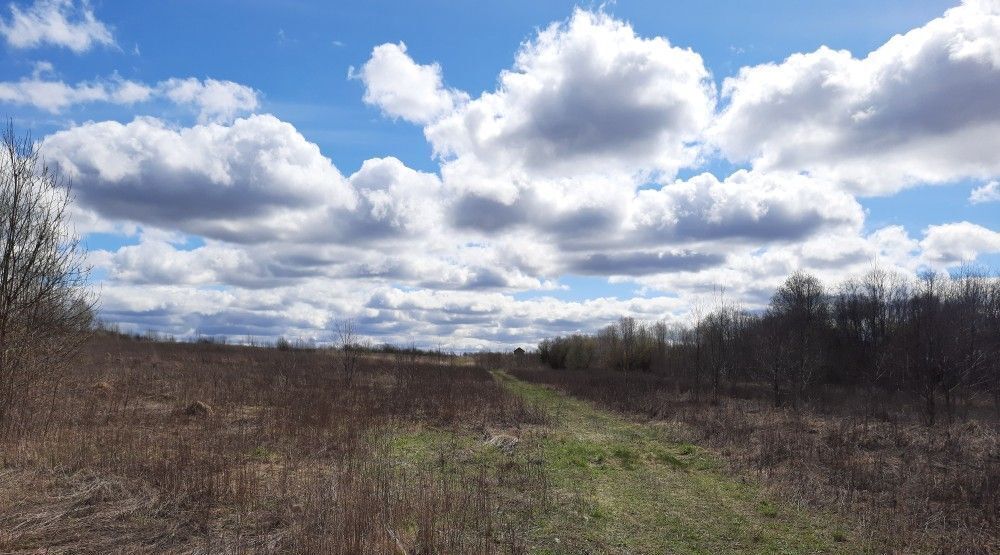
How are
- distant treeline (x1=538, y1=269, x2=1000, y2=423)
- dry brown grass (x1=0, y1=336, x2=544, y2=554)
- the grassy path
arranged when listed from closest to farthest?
dry brown grass (x1=0, y1=336, x2=544, y2=554)
the grassy path
distant treeline (x1=538, y1=269, x2=1000, y2=423)

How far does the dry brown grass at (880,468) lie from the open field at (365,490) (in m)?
0.54

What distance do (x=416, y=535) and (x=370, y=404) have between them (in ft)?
42.9

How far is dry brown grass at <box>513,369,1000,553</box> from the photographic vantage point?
768 cm

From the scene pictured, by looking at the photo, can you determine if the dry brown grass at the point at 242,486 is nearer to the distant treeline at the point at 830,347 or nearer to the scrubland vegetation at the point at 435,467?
the scrubland vegetation at the point at 435,467

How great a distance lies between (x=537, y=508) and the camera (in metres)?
8.36

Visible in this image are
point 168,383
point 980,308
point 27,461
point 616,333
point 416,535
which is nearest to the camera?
point 416,535

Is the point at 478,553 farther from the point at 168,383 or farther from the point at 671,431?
the point at 168,383

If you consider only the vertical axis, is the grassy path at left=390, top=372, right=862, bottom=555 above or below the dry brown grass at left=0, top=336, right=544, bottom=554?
below

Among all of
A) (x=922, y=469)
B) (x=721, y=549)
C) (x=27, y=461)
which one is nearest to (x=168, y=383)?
(x=27, y=461)

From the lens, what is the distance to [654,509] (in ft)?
28.7

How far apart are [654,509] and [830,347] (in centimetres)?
4728

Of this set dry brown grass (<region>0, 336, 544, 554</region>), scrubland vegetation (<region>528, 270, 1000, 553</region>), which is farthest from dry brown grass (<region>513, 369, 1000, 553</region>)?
dry brown grass (<region>0, 336, 544, 554</region>)

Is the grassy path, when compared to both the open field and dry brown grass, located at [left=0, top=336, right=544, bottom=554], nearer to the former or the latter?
the open field

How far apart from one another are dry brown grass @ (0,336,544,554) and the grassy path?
2.01ft
